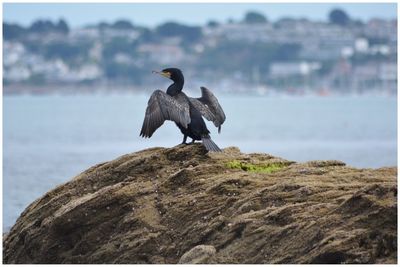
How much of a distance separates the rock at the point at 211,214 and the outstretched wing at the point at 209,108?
0.73m

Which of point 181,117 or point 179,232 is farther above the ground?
point 181,117

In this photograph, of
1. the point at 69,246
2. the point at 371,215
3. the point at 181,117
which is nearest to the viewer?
the point at 371,215

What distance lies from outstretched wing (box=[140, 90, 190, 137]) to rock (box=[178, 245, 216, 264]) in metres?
2.79

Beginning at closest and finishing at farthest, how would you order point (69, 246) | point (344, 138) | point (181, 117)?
1. point (69, 246)
2. point (181, 117)
3. point (344, 138)

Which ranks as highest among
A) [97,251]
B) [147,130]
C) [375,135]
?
[147,130]

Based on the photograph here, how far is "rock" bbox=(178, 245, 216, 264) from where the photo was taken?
1173cm

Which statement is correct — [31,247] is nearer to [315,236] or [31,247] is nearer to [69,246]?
[69,246]

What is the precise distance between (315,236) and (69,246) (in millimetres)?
2879

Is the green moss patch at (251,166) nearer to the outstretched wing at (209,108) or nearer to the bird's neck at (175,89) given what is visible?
the outstretched wing at (209,108)

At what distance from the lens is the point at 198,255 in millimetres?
11797

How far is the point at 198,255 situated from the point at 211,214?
895mm

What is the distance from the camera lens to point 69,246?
42.8 ft

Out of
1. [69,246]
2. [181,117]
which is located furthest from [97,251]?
[181,117]

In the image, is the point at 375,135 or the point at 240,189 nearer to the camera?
the point at 240,189
